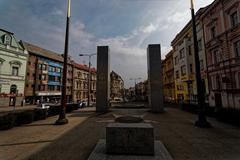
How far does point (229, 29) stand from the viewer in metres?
17.4

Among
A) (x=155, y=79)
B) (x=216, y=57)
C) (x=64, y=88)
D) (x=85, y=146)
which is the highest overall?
(x=216, y=57)

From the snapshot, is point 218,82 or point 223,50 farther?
point 218,82

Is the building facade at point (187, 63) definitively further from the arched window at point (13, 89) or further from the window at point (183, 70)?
the arched window at point (13, 89)

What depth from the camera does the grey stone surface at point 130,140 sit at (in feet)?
16.1

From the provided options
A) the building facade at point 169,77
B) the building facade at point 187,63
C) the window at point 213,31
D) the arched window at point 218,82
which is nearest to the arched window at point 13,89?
the building facade at point 187,63

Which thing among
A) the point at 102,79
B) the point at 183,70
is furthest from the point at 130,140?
the point at 183,70

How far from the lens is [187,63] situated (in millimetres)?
28062

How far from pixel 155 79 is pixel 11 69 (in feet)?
112

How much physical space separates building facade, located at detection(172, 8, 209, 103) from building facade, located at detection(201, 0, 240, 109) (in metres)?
1.76

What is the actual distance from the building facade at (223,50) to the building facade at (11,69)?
1552 inches

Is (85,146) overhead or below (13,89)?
below

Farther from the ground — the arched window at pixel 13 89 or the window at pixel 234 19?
the window at pixel 234 19

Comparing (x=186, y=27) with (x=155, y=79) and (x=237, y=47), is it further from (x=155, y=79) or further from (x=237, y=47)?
(x=155, y=79)

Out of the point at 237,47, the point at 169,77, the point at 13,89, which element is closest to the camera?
the point at 237,47
